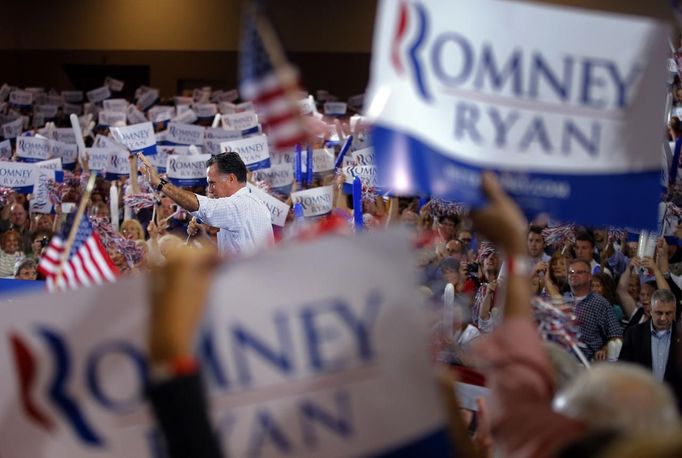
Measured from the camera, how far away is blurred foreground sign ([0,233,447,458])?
2.20 metres

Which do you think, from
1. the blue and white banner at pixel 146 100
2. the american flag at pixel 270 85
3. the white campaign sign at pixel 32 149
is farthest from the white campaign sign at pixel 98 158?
the american flag at pixel 270 85

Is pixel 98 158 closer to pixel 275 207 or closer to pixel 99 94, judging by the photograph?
pixel 275 207

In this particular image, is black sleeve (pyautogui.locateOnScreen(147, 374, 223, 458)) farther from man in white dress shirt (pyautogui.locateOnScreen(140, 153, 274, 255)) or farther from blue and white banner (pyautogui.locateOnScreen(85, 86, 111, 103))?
blue and white banner (pyautogui.locateOnScreen(85, 86, 111, 103))

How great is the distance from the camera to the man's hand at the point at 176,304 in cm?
185

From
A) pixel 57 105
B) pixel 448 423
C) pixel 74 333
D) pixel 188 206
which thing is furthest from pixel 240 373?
pixel 57 105

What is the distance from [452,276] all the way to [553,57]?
14.3ft

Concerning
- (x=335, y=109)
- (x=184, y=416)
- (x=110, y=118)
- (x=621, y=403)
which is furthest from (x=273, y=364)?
(x=335, y=109)

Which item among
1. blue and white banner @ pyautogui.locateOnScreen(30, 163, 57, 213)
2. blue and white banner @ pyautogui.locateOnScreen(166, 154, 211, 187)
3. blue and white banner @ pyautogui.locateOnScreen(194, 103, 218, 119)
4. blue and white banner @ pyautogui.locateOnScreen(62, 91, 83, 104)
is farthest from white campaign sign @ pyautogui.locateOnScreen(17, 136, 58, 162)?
blue and white banner @ pyautogui.locateOnScreen(62, 91, 83, 104)

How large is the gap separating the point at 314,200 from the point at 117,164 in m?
2.88

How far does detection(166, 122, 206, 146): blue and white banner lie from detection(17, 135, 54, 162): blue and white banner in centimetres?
130

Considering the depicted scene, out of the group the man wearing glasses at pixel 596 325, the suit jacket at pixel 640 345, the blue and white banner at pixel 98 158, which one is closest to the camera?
the suit jacket at pixel 640 345

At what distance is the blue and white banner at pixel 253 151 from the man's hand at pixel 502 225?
7497 millimetres

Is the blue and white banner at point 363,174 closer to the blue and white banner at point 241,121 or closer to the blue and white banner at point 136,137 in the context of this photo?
the blue and white banner at point 136,137

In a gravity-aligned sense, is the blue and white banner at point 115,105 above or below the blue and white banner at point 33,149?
below
